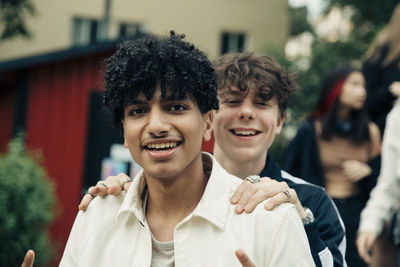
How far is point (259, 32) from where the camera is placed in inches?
688

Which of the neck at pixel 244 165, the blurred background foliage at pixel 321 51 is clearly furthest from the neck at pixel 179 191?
the blurred background foliage at pixel 321 51

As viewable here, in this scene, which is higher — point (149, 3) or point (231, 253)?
point (149, 3)

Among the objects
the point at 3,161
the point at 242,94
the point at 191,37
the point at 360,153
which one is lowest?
the point at 3,161

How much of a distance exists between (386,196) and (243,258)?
98.8 inches

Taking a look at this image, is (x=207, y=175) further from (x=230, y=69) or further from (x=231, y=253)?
(x=230, y=69)

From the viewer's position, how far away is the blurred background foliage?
494 inches

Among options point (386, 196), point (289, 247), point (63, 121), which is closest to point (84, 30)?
point (63, 121)

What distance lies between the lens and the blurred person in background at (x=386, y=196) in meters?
3.98

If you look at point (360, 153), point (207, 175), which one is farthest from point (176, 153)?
point (360, 153)

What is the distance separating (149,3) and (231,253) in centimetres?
1542

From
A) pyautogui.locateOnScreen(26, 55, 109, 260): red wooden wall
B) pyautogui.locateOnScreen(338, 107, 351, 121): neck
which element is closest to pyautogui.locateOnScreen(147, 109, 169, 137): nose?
pyautogui.locateOnScreen(338, 107, 351, 121): neck

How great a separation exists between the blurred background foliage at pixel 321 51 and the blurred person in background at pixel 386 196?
497cm

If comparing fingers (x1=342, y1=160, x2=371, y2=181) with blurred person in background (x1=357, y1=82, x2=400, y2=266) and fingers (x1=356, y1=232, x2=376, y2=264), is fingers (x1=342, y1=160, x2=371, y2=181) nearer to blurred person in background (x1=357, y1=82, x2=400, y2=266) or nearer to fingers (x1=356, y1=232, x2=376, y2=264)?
blurred person in background (x1=357, y1=82, x2=400, y2=266)

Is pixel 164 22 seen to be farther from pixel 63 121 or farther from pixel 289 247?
pixel 289 247
